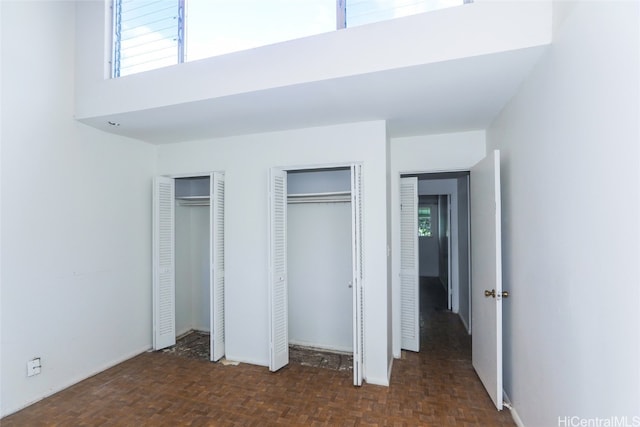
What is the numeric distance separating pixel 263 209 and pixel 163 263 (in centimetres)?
140

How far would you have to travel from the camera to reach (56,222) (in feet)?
8.75

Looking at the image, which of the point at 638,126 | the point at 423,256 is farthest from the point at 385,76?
the point at 423,256

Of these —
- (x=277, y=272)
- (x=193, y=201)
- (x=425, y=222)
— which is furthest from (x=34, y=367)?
(x=425, y=222)

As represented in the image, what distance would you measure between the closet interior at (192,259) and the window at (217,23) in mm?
1647

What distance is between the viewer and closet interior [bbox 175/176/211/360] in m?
4.04

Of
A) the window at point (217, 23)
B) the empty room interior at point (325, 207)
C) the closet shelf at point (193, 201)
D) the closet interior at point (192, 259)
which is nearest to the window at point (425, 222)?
the empty room interior at point (325, 207)

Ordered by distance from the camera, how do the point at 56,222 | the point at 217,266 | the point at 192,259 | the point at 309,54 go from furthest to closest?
the point at 192,259 < the point at 217,266 < the point at 56,222 < the point at 309,54

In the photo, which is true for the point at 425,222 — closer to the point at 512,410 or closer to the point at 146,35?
the point at 512,410

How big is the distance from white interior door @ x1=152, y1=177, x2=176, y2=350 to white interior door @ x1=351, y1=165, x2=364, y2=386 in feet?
7.13

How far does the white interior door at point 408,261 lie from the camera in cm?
350

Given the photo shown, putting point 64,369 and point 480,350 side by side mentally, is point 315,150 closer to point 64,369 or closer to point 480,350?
point 480,350

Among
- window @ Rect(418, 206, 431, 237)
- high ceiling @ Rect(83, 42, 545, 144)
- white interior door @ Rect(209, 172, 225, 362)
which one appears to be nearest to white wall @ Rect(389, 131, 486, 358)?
high ceiling @ Rect(83, 42, 545, 144)

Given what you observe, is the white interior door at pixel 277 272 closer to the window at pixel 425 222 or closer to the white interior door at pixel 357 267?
the white interior door at pixel 357 267

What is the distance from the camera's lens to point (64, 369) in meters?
2.72
